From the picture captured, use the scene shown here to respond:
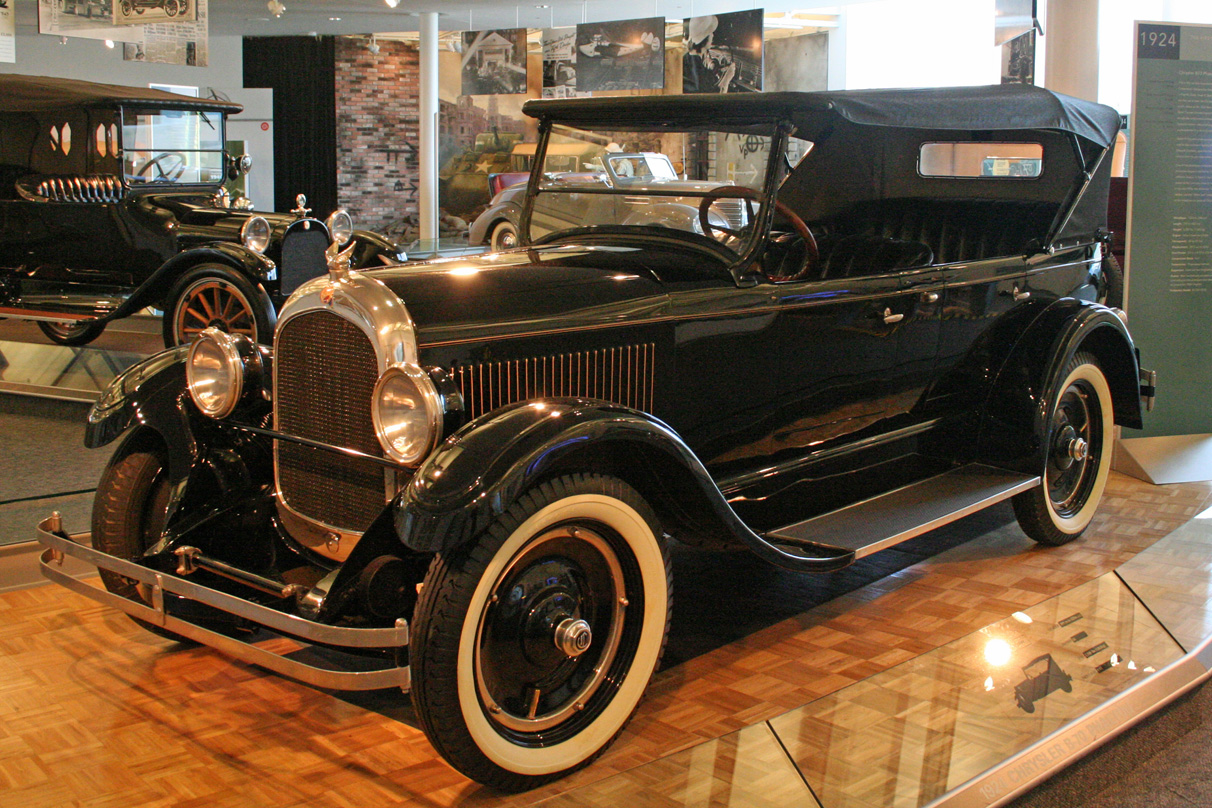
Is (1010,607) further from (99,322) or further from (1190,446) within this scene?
(99,322)

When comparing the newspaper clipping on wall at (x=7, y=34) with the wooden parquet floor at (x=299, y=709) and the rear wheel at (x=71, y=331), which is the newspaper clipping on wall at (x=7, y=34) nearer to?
the wooden parquet floor at (x=299, y=709)

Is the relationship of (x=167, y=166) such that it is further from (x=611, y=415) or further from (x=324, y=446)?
(x=611, y=415)

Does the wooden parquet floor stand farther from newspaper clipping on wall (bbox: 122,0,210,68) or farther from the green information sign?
newspaper clipping on wall (bbox: 122,0,210,68)

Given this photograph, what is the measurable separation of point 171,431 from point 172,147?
4.15 m

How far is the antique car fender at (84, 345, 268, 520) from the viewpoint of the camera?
9.00 ft

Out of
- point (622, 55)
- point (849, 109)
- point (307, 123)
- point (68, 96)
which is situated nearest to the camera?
point (849, 109)

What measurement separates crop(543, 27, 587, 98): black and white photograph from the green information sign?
634 cm

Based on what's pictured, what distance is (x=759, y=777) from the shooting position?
169cm

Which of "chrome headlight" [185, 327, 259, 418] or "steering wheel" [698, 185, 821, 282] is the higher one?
"steering wheel" [698, 185, 821, 282]

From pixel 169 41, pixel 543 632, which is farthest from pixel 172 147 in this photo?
pixel 543 632

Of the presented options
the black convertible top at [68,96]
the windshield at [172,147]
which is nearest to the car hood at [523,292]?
the black convertible top at [68,96]

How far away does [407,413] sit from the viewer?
221 centimetres

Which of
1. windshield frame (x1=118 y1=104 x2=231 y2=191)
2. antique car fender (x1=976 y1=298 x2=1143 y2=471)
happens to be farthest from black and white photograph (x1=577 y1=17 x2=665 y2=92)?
antique car fender (x1=976 y1=298 x2=1143 y2=471)

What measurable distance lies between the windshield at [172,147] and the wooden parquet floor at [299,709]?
3345 millimetres
